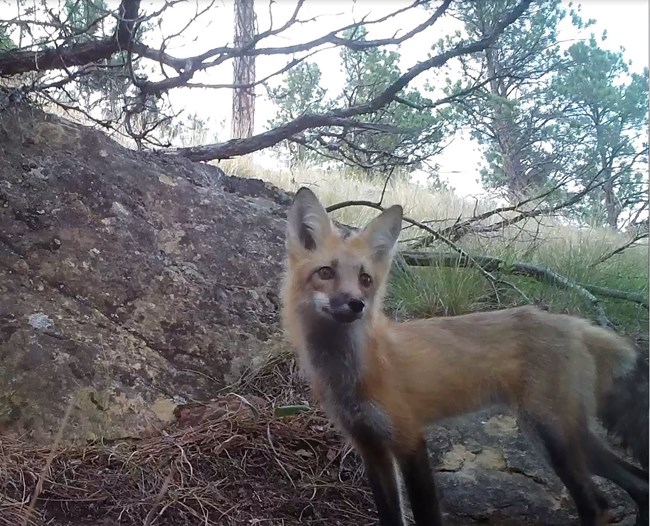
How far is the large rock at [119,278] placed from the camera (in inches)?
92.2

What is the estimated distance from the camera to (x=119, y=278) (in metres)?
2.79

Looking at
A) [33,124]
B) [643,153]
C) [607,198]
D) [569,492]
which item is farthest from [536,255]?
[33,124]

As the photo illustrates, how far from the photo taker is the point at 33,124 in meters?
3.25

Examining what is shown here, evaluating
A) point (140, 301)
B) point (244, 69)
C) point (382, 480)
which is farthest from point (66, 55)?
point (382, 480)

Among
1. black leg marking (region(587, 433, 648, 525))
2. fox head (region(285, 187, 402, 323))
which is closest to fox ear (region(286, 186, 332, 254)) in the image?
fox head (region(285, 187, 402, 323))

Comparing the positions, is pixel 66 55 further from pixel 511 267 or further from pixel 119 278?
pixel 511 267

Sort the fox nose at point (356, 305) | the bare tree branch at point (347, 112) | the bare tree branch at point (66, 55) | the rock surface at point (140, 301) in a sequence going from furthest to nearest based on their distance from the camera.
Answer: the bare tree branch at point (66, 55) < the bare tree branch at point (347, 112) < the rock surface at point (140, 301) < the fox nose at point (356, 305)

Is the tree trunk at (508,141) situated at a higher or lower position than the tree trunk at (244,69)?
lower

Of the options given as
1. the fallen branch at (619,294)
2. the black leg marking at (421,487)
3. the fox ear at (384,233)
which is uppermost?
the fox ear at (384,233)

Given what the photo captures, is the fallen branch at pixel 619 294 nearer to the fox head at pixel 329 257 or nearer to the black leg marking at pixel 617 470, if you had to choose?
the black leg marking at pixel 617 470

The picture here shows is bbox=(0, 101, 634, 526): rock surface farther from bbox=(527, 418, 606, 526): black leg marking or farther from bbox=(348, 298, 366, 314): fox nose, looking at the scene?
bbox=(348, 298, 366, 314): fox nose

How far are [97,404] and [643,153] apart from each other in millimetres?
2021

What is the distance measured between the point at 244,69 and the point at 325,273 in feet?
4.49

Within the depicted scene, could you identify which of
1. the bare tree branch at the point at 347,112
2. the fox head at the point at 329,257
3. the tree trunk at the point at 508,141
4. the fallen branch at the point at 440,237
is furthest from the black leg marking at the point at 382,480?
the bare tree branch at the point at 347,112
